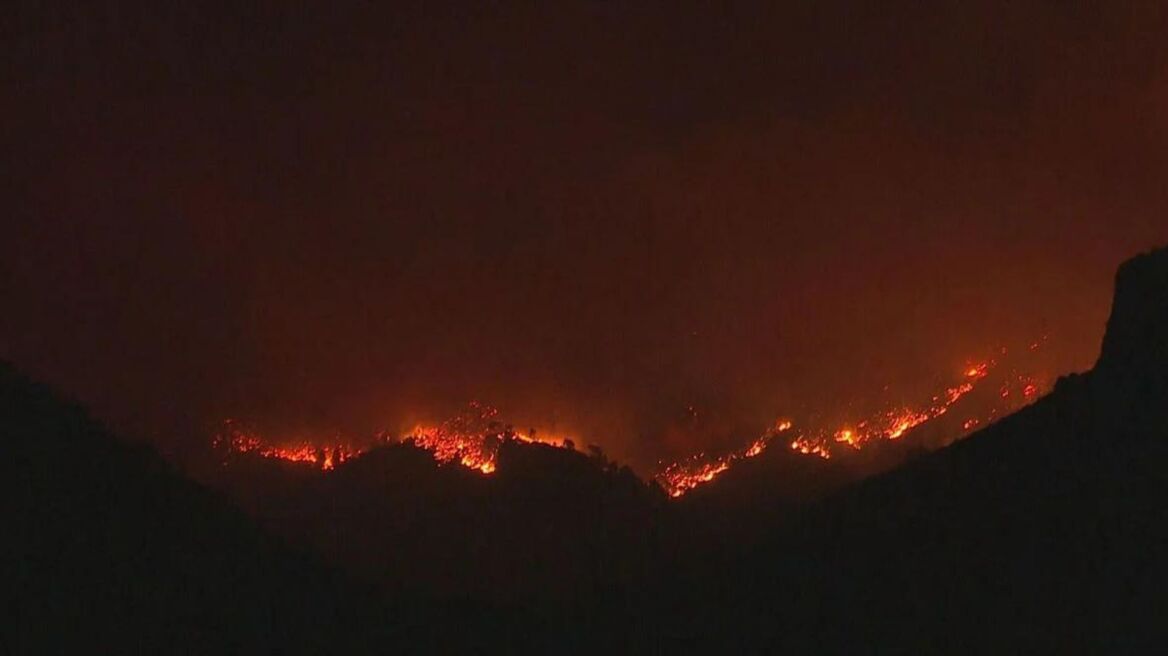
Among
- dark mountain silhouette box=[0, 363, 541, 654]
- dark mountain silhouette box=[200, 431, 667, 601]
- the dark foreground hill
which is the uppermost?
dark mountain silhouette box=[200, 431, 667, 601]

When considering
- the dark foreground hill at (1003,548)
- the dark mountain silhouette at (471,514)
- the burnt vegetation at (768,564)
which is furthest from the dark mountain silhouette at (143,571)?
the dark mountain silhouette at (471,514)

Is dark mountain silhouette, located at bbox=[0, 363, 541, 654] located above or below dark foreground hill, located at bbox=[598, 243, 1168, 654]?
above

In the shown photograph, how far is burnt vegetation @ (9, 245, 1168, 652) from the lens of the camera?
1820 centimetres

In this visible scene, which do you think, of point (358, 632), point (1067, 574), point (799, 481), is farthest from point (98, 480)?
point (799, 481)

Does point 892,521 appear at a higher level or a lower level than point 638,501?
lower

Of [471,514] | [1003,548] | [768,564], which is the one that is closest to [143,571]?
[768,564]

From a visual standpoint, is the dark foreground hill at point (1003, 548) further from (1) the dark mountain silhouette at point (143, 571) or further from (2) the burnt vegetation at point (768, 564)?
(1) the dark mountain silhouette at point (143, 571)

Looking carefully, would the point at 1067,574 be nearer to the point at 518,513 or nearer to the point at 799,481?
the point at 799,481

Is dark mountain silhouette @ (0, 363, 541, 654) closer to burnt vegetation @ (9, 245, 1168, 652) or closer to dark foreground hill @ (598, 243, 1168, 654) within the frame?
burnt vegetation @ (9, 245, 1168, 652)

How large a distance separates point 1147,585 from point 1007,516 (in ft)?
14.9

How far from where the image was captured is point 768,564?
83.9ft

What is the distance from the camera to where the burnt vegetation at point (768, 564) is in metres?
18.2

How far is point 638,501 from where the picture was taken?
198 ft

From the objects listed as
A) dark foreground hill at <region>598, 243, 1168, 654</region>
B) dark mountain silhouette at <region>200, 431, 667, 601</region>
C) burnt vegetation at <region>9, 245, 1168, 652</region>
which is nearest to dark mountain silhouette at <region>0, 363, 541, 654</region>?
burnt vegetation at <region>9, 245, 1168, 652</region>
